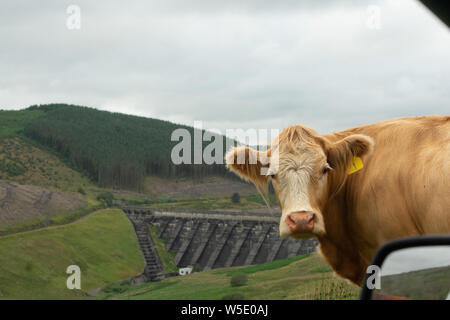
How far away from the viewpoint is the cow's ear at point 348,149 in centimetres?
473

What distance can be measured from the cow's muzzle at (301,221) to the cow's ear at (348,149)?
850mm

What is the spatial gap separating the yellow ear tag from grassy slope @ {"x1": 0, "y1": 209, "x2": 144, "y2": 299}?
56071mm

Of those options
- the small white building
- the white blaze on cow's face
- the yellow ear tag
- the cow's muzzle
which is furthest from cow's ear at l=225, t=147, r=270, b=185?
the small white building

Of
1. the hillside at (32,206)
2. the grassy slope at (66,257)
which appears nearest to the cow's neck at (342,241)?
the grassy slope at (66,257)

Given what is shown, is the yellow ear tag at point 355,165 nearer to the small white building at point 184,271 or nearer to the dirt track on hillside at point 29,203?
the small white building at point 184,271

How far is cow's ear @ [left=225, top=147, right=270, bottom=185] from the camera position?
532cm

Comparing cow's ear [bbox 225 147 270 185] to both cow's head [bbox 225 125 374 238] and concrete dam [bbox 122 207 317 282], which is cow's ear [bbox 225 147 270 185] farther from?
concrete dam [bbox 122 207 317 282]

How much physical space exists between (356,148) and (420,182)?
0.88m

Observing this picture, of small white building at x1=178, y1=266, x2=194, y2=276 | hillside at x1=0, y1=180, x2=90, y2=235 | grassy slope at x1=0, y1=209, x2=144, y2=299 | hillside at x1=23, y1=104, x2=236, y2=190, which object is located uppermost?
hillside at x1=23, y1=104, x2=236, y2=190

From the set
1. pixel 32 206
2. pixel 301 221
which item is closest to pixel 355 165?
pixel 301 221

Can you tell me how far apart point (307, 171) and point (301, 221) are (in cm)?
60

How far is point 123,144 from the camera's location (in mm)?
123750
